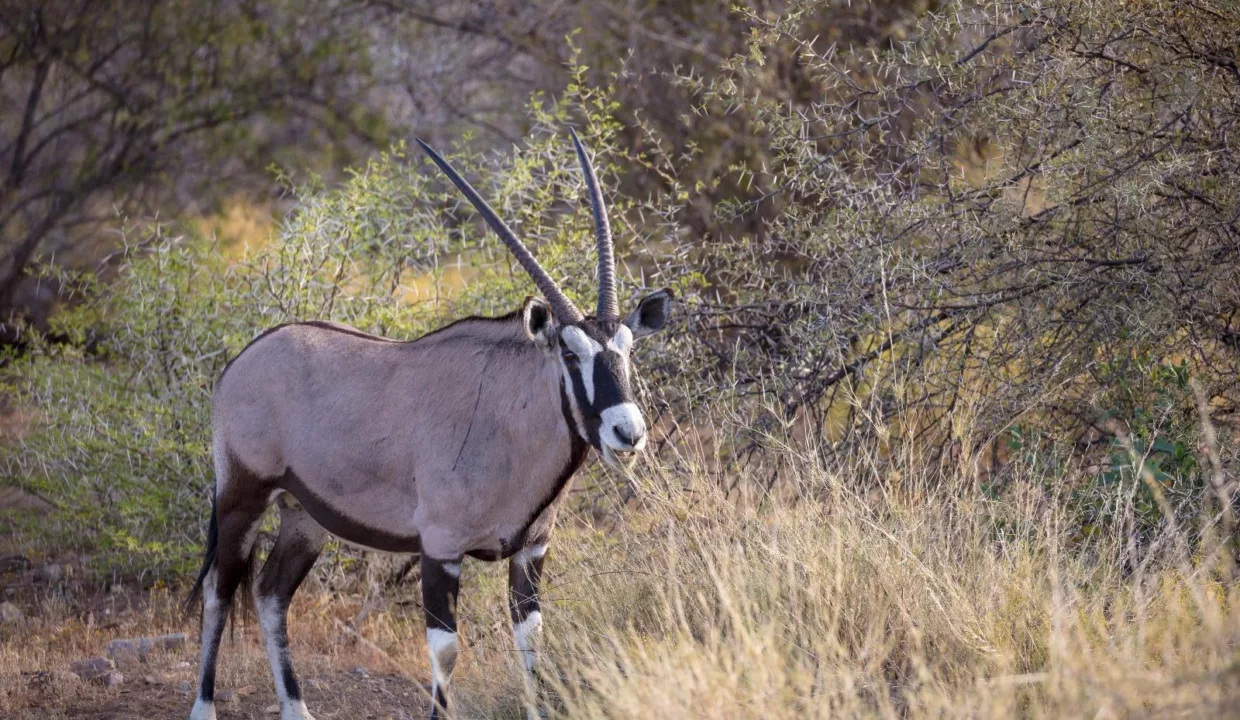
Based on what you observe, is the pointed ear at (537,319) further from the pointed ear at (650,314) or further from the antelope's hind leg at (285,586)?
the antelope's hind leg at (285,586)

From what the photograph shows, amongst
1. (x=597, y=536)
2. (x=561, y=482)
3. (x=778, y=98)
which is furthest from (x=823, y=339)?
(x=778, y=98)

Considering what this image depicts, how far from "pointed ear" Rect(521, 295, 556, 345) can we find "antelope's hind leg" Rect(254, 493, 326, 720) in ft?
5.00

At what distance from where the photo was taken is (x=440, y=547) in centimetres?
497

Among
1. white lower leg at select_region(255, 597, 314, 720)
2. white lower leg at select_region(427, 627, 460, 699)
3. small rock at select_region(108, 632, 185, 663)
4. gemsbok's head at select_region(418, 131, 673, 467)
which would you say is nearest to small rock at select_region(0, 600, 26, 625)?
small rock at select_region(108, 632, 185, 663)

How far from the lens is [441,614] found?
501cm

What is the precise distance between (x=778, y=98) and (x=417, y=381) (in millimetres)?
7677

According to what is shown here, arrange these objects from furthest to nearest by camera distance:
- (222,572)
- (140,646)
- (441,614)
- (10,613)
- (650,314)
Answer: (10,613), (140,646), (222,572), (650,314), (441,614)

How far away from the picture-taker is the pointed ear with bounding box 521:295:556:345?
189 inches

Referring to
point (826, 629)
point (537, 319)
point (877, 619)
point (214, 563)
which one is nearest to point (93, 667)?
point (214, 563)

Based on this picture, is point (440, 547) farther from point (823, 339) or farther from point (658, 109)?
point (658, 109)

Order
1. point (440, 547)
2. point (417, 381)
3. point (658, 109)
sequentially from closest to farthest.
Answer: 1. point (440, 547)
2. point (417, 381)
3. point (658, 109)

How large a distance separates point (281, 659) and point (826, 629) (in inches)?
99.8

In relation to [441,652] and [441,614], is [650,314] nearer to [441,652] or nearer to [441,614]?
[441,614]

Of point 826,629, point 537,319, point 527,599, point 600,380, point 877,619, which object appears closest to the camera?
point 877,619
